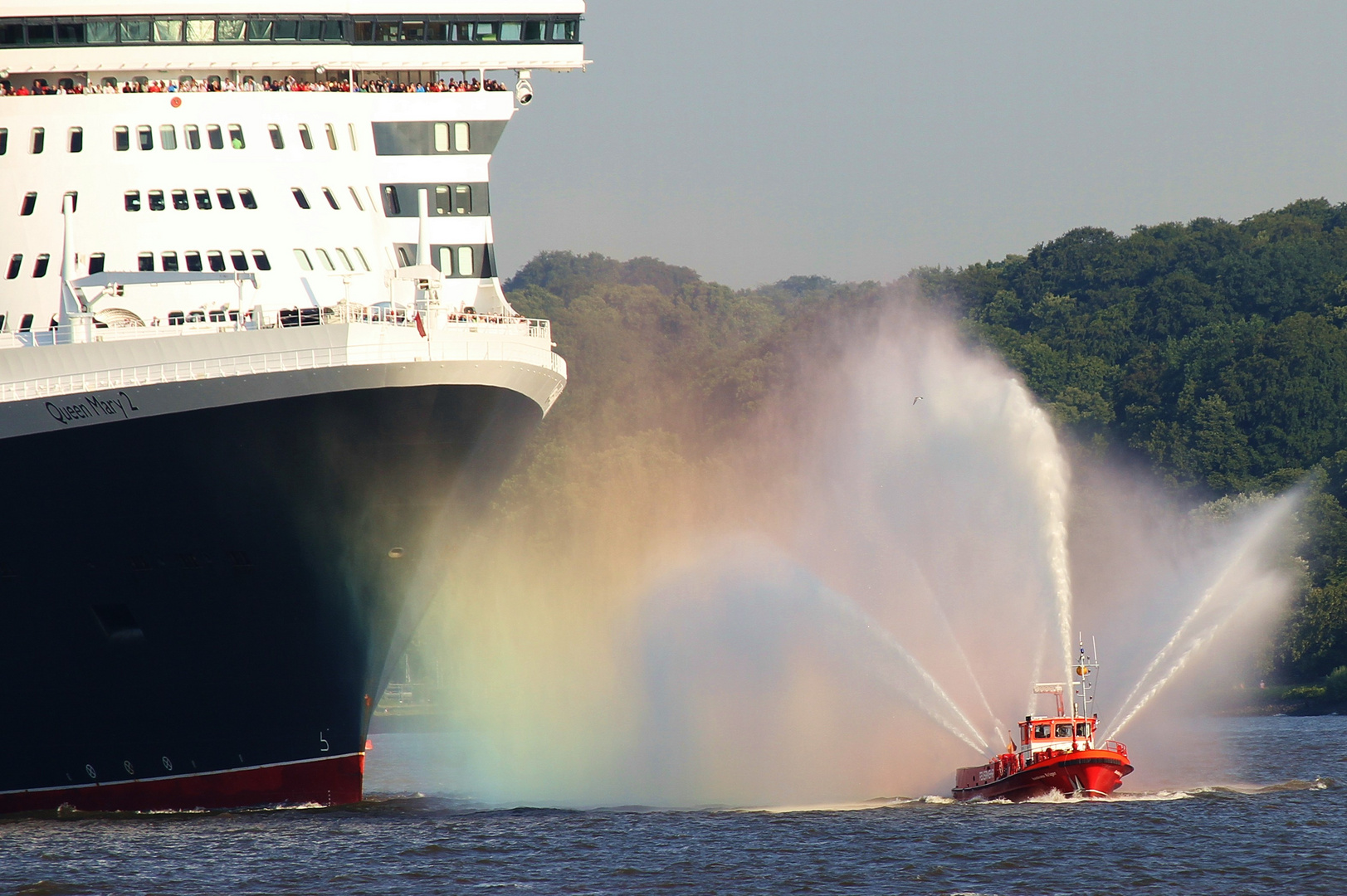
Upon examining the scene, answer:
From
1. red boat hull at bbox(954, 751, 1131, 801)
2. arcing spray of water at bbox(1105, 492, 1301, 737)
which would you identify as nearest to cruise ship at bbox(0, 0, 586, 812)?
red boat hull at bbox(954, 751, 1131, 801)

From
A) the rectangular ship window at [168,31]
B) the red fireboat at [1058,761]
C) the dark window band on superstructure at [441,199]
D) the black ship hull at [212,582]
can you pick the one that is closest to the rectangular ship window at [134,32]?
the rectangular ship window at [168,31]

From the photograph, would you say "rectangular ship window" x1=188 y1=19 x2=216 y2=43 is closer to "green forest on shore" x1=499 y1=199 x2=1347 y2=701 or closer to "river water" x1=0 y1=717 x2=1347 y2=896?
"river water" x1=0 y1=717 x2=1347 y2=896

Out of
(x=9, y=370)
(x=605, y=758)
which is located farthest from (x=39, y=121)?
(x=605, y=758)

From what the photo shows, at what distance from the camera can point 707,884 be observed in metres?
44.1

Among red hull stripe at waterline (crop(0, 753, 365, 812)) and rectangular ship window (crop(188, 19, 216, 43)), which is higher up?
rectangular ship window (crop(188, 19, 216, 43))

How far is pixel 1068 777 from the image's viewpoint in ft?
176

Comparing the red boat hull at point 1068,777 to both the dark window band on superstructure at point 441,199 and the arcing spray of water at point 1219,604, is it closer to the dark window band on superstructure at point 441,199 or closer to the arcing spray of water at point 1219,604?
the arcing spray of water at point 1219,604

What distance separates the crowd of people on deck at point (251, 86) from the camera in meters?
57.7

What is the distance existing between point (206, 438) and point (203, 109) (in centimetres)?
1270

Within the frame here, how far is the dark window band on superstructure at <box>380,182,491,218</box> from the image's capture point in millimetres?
61062

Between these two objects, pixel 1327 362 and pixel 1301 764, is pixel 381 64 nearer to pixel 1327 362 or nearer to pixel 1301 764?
pixel 1301 764

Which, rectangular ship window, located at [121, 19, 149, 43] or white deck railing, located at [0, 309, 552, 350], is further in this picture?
rectangular ship window, located at [121, 19, 149, 43]

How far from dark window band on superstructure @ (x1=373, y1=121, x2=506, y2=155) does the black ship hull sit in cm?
1095

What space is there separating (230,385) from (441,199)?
13868mm
